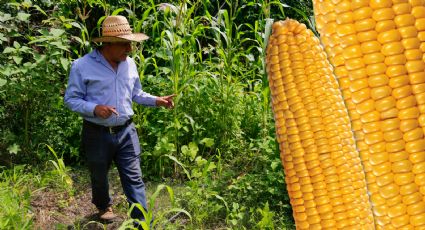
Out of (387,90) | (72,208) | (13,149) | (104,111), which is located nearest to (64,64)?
(13,149)

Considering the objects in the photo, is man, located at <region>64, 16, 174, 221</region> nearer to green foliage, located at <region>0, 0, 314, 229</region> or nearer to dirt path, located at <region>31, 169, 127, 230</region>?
dirt path, located at <region>31, 169, 127, 230</region>

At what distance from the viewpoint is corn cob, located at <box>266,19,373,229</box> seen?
188 cm

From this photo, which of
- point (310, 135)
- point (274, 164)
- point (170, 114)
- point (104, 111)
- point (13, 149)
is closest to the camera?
point (310, 135)

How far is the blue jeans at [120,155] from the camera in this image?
3699mm

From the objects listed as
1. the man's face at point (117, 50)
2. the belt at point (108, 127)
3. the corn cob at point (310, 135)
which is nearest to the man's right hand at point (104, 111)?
the belt at point (108, 127)

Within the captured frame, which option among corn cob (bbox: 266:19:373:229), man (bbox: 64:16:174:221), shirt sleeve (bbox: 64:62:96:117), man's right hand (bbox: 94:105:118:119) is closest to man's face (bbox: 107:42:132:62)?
man (bbox: 64:16:174:221)

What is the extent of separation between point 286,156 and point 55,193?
311cm

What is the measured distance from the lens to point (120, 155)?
3.79m

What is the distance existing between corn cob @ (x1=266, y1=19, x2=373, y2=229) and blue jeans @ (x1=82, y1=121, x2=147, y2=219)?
6.41 ft

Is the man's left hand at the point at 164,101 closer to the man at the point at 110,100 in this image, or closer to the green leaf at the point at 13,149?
the man at the point at 110,100

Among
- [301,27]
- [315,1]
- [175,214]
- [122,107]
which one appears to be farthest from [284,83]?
[175,214]

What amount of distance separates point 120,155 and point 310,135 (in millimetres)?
2182

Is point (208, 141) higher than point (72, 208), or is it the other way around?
→ point (208, 141)

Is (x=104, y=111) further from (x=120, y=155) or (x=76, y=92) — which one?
(x=120, y=155)
